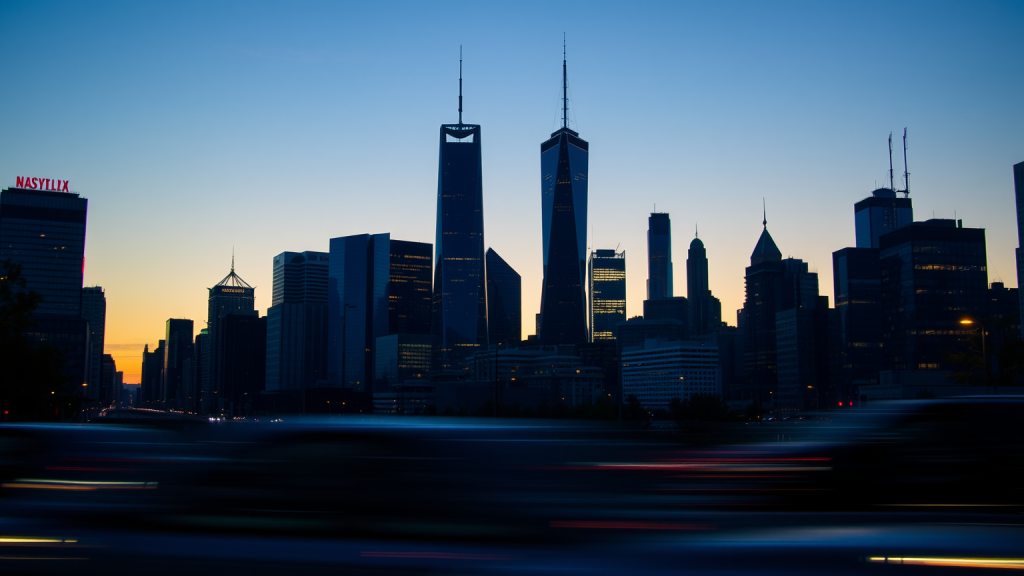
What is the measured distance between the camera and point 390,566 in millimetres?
4820

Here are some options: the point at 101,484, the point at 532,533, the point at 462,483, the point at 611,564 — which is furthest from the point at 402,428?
the point at 101,484

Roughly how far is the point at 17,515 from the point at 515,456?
4.04 metres

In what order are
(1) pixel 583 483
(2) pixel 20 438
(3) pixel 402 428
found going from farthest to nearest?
Result: (2) pixel 20 438
(1) pixel 583 483
(3) pixel 402 428

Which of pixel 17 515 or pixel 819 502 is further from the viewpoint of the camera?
pixel 819 502

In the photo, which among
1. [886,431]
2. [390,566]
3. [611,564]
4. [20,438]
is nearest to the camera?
[611,564]

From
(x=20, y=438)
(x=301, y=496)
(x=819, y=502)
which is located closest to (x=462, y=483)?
(x=301, y=496)

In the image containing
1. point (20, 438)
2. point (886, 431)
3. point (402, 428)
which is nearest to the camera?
point (402, 428)

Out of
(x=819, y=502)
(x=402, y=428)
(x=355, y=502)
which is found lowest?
Result: (x=819, y=502)

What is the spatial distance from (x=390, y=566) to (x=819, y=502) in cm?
681

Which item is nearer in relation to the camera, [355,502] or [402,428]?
[355,502]

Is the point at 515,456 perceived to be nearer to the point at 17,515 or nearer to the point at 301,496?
the point at 301,496

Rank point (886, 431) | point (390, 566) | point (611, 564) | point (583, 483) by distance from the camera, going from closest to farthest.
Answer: point (611, 564)
point (390, 566)
point (583, 483)
point (886, 431)

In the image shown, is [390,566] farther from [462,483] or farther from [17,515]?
[17,515]

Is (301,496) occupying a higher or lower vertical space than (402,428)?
lower
